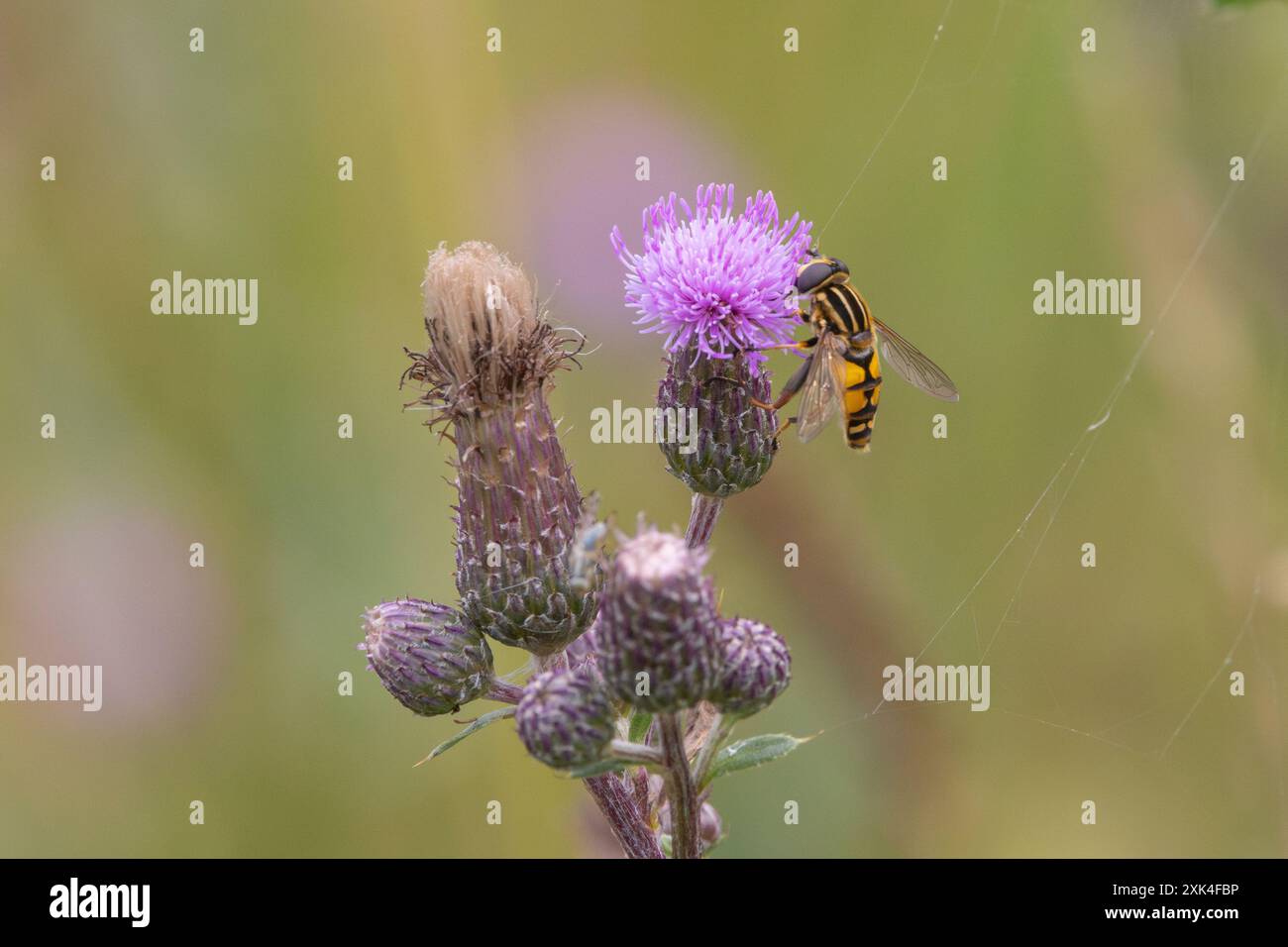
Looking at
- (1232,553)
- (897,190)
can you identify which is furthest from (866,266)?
(1232,553)

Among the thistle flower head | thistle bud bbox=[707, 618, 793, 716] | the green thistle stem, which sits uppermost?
the thistle flower head

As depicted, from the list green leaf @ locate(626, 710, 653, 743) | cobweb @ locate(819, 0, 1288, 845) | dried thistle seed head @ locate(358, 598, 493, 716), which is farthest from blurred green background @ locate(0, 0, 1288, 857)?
green leaf @ locate(626, 710, 653, 743)

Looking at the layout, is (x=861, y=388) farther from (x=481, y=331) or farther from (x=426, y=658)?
(x=426, y=658)

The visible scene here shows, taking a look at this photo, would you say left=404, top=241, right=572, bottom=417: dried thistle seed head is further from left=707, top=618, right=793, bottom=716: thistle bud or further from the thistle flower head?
left=707, top=618, right=793, bottom=716: thistle bud

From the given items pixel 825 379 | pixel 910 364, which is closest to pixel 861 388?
pixel 825 379

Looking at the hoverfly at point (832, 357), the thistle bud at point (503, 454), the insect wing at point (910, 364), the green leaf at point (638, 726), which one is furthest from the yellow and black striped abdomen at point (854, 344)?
the green leaf at point (638, 726)

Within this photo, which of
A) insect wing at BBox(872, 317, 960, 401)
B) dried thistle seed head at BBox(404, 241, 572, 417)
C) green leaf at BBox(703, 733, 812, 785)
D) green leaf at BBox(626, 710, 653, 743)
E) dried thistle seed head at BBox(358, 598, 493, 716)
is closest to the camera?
green leaf at BBox(703, 733, 812, 785)

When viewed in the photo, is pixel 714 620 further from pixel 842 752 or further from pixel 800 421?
pixel 842 752
